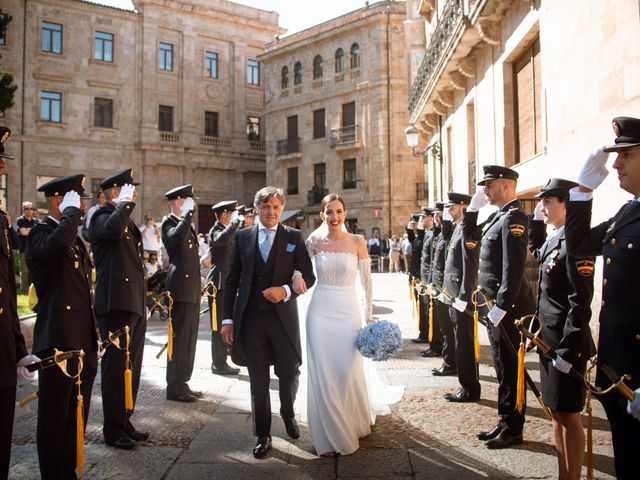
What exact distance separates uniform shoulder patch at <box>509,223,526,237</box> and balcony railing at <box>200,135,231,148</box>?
3753 centimetres

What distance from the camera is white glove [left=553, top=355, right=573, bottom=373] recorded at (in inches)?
148

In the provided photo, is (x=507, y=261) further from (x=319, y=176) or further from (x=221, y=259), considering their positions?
(x=319, y=176)

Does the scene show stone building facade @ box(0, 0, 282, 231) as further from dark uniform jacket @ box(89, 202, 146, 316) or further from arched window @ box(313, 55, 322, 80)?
dark uniform jacket @ box(89, 202, 146, 316)

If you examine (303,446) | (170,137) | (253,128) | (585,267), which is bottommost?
(303,446)

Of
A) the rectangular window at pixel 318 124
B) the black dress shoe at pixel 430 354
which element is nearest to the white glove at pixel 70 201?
the black dress shoe at pixel 430 354

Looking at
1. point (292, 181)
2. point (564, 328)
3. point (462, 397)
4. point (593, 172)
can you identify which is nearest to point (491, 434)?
point (462, 397)

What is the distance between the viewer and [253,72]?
4347cm

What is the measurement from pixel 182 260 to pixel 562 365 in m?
4.60

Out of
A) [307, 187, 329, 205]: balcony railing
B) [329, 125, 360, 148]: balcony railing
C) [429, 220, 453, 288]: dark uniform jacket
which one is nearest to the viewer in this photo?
[429, 220, 453, 288]: dark uniform jacket

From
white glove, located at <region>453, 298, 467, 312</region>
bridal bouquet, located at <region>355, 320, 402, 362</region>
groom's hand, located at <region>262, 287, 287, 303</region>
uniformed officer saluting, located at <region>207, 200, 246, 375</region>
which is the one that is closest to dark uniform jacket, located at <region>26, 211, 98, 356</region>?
groom's hand, located at <region>262, 287, 287, 303</region>

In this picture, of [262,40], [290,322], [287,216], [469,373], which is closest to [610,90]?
[469,373]

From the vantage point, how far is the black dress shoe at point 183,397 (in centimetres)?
657

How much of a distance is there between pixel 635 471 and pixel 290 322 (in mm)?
2969

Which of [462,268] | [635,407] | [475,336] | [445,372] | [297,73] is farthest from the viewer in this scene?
[297,73]
